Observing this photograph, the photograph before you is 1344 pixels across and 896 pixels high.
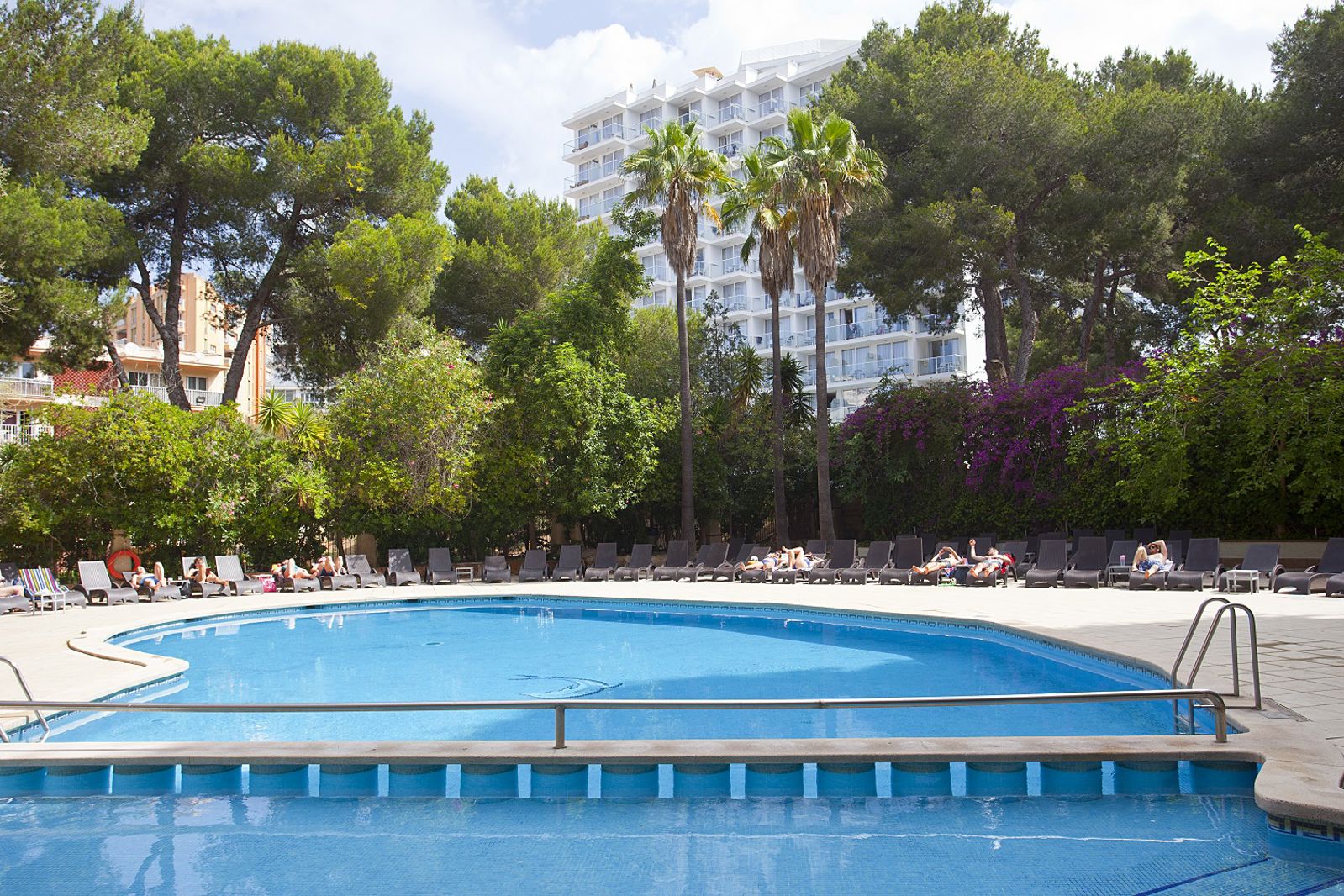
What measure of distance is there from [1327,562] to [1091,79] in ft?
54.3

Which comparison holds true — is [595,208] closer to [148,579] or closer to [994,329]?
[994,329]

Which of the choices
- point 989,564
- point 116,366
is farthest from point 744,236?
point 989,564

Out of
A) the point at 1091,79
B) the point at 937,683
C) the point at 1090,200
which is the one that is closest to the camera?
the point at 937,683

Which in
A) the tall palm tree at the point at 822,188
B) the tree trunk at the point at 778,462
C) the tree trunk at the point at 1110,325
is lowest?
the tree trunk at the point at 778,462

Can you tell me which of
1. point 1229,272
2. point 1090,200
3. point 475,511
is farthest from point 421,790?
point 1090,200

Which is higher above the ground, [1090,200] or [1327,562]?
[1090,200]

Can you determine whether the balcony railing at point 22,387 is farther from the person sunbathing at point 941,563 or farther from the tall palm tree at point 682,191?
the person sunbathing at point 941,563

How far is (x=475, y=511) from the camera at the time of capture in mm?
23516

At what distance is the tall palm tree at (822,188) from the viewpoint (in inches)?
817

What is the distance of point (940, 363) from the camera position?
168 feet

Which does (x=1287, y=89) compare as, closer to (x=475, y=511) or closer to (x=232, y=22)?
(x=475, y=511)

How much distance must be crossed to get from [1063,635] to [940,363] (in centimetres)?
4323

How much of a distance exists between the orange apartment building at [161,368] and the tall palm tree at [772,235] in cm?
1307

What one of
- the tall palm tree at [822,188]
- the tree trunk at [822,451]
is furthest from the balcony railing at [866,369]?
the tall palm tree at [822,188]
